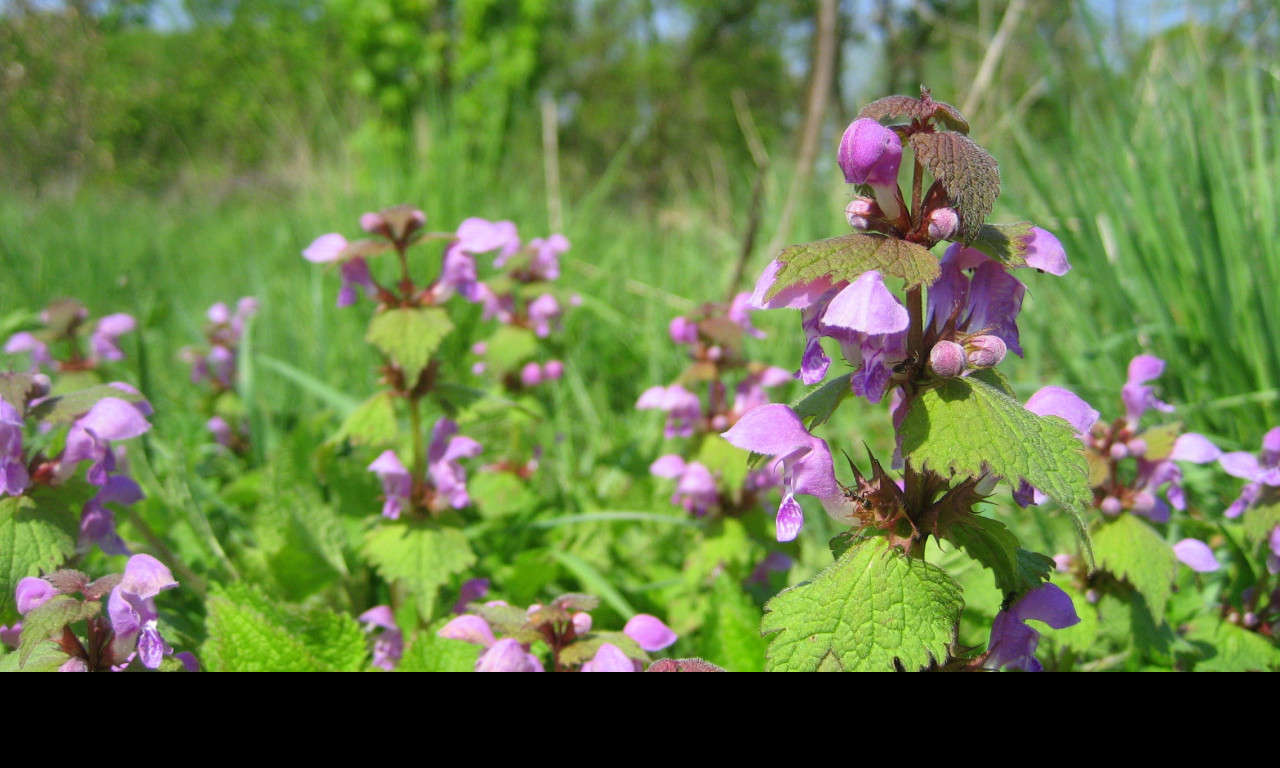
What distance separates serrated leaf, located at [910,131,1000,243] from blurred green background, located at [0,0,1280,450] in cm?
121

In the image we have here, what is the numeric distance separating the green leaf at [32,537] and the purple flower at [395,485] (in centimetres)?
43

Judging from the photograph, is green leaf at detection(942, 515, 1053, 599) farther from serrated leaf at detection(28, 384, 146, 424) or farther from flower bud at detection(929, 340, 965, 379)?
serrated leaf at detection(28, 384, 146, 424)

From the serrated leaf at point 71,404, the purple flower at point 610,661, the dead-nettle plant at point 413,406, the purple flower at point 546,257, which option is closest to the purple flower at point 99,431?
the serrated leaf at point 71,404

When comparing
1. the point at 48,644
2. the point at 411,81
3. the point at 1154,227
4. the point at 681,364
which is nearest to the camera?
the point at 48,644

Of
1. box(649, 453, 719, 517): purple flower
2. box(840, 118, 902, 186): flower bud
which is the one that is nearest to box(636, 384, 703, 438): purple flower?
box(649, 453, 719, 517): purple flower

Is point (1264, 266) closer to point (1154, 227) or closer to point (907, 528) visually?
point (1154, 227)

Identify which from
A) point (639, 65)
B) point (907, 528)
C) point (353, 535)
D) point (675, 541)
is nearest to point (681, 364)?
point (675, 541)

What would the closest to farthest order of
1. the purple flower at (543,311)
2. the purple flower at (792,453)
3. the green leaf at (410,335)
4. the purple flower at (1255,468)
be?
the purple flower at (792,453) < the purple flower at (1255,468) < the green leaf at (410,335) < the purple flower at (543,311)

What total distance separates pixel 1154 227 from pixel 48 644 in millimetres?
2137

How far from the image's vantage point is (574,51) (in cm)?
1781

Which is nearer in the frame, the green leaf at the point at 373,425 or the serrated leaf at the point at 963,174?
the serrated leaf at the point at 963,174

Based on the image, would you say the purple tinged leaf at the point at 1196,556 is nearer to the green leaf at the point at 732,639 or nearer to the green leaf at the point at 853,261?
the green leaf at the point at 732,639

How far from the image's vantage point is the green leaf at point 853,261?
585 mm

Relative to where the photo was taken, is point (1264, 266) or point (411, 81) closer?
point (1264, 266)
